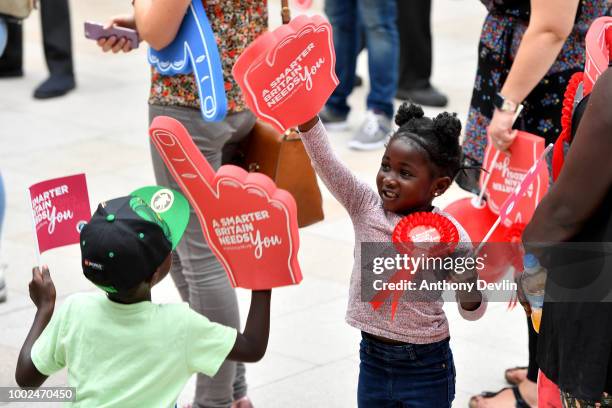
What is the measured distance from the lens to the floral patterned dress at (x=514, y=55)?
379 centimetres

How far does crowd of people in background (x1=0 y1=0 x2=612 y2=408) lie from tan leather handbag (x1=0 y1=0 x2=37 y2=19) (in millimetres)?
69

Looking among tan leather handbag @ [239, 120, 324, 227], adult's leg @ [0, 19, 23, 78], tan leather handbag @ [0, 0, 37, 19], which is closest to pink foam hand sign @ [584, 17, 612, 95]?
tan leather handbag @ [239, 120, 324, 227]

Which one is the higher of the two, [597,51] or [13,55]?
[597,51]

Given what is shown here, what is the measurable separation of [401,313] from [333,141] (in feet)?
15.4

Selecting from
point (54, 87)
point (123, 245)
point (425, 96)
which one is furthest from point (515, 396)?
point (54, 87)

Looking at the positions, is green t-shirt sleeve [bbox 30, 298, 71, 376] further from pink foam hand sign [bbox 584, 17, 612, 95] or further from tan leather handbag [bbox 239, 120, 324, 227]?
pink foam hand sign [bbox 584, 17, 612, 95]

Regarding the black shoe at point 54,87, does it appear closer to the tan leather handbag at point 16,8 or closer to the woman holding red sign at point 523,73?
the tan leather handbag at point 16,8

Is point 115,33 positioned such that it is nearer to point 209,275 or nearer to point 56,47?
point 209,275

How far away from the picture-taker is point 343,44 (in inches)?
305

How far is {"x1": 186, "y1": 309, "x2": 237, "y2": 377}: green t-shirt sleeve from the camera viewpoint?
2.64 meters

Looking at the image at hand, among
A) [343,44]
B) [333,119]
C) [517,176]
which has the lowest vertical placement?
[333,119]

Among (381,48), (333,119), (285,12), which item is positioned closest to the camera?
(285,12)

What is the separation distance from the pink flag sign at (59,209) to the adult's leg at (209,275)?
0.68 m

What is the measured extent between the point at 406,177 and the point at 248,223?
0.51m
